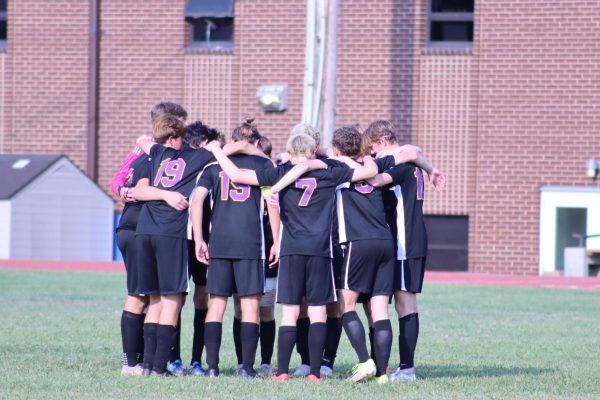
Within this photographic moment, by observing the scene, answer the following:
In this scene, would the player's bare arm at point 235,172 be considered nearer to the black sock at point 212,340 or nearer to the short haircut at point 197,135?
the short haircut at point 197,135

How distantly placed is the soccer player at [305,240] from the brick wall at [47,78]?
56.4 ft

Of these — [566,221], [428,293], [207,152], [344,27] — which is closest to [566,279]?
[566,221]

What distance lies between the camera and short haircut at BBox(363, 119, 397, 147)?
28.5 feet

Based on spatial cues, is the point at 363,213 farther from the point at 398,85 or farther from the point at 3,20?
the point at 3,20

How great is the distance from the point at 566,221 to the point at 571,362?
13.9 metres

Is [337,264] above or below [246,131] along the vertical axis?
below

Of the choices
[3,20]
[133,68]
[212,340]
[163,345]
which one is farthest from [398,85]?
[163,345]

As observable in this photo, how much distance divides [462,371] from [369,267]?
1452 millimetres

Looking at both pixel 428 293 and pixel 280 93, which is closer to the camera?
pixel 428 293

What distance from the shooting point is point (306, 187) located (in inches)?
329

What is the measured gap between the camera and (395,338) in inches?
470

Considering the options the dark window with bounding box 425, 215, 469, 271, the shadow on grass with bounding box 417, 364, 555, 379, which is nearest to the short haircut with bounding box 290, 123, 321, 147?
the shadow on grass with bounding box 417, 364, 555, 379

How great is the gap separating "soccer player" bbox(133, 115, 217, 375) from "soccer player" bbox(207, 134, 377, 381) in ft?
1.27

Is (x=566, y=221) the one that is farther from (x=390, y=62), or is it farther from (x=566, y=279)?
(x=390, y=62)
